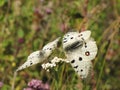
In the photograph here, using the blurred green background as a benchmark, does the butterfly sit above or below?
below

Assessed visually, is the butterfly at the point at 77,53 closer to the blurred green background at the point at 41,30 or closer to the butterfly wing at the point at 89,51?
the butterfly wing at the point at 89,51

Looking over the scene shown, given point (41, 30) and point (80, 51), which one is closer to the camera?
point (80, 51)

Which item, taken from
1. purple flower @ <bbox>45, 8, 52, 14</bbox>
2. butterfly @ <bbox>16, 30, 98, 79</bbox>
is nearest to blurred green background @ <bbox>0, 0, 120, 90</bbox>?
purple flower @ <bbox>45, 8, 52, 14</bbox>

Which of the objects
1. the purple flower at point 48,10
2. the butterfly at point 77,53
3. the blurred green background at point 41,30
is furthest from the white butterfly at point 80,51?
the purple flower at point 48,10

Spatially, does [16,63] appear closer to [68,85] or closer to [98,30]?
[98,30]

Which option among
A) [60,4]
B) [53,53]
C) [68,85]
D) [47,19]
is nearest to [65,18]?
[47,19]

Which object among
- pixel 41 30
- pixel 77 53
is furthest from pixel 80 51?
pixel 41 30

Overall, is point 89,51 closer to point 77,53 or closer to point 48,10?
point 77,53

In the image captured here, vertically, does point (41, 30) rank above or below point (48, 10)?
below

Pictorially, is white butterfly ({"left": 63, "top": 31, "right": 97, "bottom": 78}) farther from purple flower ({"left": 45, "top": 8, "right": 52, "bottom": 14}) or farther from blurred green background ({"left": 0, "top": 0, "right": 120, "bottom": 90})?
purple flower ({"left": 45, "top": 8, "right": 52, "bottom": 14})
